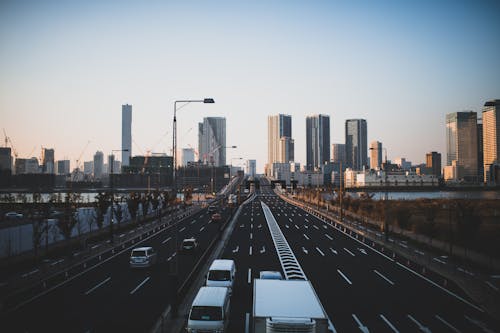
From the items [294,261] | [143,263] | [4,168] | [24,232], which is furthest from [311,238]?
[4,168]

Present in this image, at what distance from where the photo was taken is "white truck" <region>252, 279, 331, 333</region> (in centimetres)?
1245

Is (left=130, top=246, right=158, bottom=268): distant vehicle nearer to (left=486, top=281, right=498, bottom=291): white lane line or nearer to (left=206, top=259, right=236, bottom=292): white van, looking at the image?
(left=206, top=259, right=236, bottom=292): white van

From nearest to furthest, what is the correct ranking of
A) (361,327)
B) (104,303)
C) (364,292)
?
(361,327)
(104,303)
(364,292)

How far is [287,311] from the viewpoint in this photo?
43.4 feet

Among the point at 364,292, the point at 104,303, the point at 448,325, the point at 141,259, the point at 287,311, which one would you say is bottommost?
the point at 364,292

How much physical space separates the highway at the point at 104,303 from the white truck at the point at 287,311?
668 centimetres

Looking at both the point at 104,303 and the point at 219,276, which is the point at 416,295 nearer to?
the point at 219,276

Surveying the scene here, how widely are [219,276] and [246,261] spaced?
10201mm

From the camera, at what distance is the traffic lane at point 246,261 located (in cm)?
1930

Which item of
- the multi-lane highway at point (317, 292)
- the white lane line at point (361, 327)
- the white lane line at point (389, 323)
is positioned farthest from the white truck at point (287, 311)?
the white lane line at point (389, 323)

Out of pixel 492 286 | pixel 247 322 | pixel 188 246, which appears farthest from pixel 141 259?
pixel 492 286

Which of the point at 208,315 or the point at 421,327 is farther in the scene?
the point at 421,327

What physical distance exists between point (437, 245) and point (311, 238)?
1508 cm

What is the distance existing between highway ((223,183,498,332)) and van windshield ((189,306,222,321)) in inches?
73.1
